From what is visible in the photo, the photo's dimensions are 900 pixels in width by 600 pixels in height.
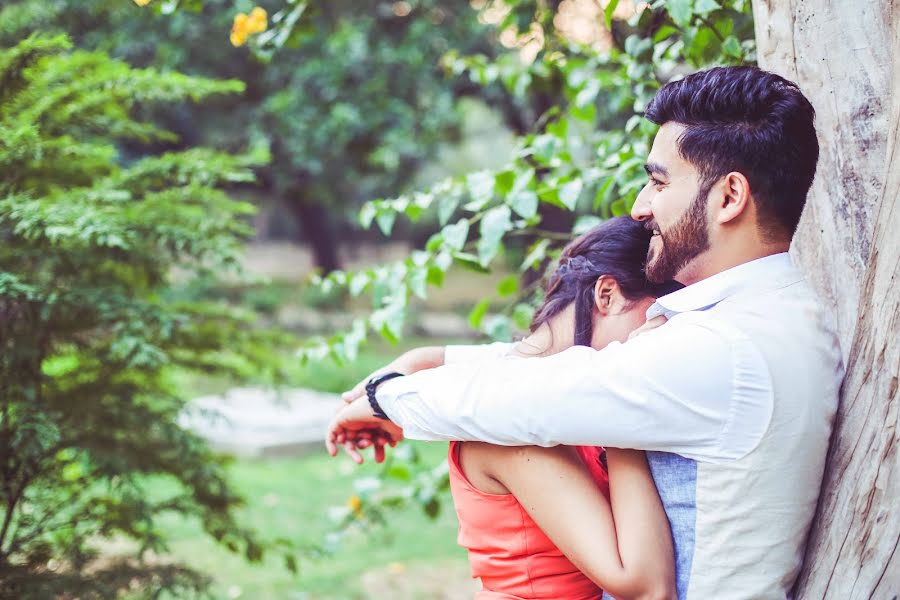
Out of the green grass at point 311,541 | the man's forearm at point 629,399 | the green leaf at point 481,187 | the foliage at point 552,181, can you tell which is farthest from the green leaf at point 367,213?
the green grass at point 311,541

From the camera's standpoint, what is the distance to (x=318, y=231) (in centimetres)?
1750

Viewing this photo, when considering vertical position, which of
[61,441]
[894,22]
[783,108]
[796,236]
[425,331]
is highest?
[894,22]

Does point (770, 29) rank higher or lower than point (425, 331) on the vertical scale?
higher

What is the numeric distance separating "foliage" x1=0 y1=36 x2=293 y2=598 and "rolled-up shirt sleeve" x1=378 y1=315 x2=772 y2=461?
153 cm

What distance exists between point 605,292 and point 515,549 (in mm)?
615

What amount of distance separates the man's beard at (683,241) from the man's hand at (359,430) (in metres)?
0.78

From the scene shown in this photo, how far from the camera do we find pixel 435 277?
293 cm

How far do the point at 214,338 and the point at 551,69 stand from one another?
5.75ft

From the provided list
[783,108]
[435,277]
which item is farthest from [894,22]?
[435,277]

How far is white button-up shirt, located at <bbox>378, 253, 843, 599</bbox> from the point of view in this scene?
1582mm

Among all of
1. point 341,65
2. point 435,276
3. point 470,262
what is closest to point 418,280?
point 435,276

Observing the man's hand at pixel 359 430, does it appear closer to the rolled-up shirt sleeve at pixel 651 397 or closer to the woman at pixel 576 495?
the woman at pixel 576 495

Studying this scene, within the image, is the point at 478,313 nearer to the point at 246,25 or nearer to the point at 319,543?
the point at 246,25

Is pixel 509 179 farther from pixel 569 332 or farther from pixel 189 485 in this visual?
pixel 189 485
